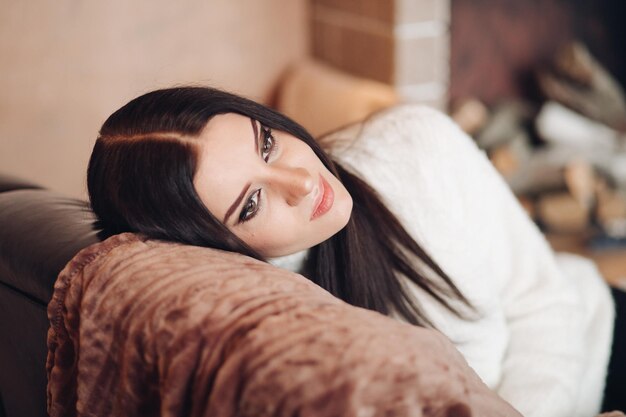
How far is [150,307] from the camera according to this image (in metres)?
0.82

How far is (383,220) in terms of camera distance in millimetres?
1327

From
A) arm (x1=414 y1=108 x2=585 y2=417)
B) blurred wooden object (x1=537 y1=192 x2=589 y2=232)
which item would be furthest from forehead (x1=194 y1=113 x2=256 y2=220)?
blurred wooden object (x1=537 y1=192 x2=589 y2=232)

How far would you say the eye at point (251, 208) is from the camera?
1085 mm

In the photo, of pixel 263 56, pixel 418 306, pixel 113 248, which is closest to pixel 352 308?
pixel 113 248

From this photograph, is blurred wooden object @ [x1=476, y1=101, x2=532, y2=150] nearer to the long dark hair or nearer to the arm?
the arm

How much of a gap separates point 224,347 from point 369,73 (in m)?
2.27

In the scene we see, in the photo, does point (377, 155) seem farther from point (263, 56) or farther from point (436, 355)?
point (263, 56)

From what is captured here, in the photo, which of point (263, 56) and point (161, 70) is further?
point (263, 56)

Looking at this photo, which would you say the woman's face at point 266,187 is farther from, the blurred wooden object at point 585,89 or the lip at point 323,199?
the blurred wooden object at point 585,89

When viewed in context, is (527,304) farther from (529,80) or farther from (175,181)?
(529,80)

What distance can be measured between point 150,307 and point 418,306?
24.2 inches

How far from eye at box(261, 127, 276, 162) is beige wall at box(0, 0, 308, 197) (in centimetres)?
104

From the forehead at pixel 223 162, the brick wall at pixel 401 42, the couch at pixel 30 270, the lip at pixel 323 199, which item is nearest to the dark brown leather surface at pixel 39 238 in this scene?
the couch at pixel 30 270

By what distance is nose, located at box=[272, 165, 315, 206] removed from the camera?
3.56 ft
